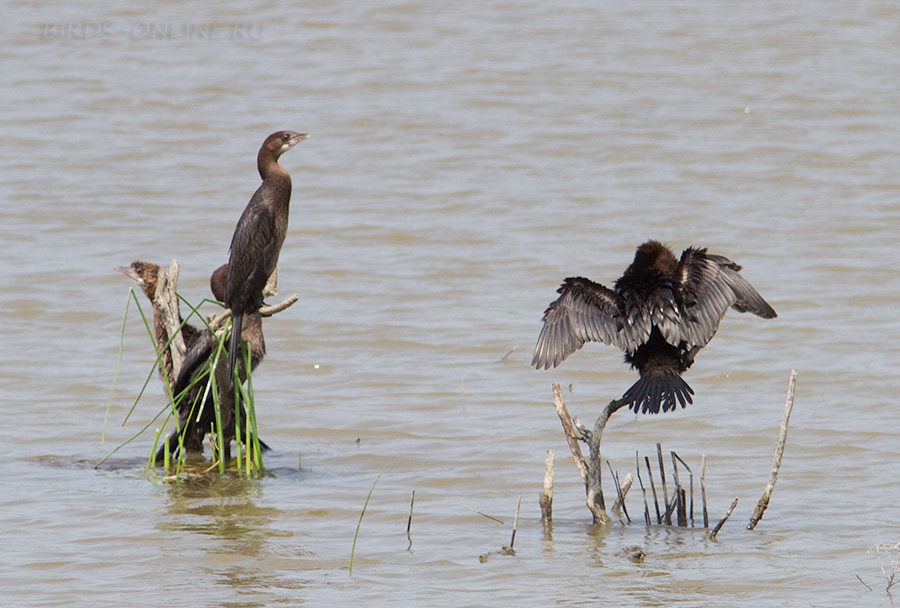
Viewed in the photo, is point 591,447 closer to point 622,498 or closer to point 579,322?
point 622,498

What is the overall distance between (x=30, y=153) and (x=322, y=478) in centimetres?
837

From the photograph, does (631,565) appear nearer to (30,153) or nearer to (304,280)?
(304,280)

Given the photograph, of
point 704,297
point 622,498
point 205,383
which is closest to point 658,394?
point 704,297

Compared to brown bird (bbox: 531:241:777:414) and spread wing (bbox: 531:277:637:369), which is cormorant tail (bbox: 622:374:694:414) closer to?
brown bird (bbox: 531:241:777:414)

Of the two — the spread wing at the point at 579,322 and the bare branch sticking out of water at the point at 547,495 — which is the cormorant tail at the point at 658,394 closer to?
the spread wing at the point at 579,322

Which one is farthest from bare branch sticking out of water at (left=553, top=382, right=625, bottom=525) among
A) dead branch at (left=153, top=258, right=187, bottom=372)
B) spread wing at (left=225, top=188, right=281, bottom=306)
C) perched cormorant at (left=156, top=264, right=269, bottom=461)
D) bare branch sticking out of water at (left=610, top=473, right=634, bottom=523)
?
dead branch at (left=153, top=258, right=187, bottom=372)

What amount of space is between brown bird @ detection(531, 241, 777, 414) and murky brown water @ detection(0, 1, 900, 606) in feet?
2.36

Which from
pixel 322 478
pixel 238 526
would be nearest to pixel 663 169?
pixel 322 478

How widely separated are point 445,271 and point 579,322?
5287mm

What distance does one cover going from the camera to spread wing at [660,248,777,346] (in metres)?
4.95

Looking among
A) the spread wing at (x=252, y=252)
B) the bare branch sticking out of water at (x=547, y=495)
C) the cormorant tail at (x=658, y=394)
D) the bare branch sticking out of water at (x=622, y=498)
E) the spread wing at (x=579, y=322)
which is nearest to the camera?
the cormorant tail at (x=658, y=394)

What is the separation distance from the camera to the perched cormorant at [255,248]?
Result: 236 inches

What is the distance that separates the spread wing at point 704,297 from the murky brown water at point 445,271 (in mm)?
870

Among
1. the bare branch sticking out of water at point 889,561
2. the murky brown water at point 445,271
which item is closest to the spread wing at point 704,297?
the murky brown water at point 445,271
